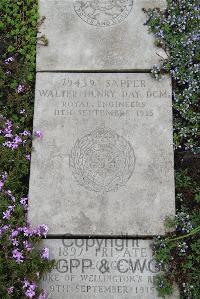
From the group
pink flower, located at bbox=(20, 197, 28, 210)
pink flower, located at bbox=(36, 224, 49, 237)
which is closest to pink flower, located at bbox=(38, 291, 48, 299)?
pink flower, located at bbox=(36, 224, 49, 237)

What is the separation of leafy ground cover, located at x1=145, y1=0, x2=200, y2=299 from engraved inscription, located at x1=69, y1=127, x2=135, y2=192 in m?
0.45

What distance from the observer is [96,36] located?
185 inches

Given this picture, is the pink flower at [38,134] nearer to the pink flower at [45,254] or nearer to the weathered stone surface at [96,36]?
the weathered stone surface at [96,36]

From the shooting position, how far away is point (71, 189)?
4180mm

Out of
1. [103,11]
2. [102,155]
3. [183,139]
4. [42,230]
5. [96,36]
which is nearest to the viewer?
[42,230]

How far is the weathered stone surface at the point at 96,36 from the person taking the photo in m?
4.61

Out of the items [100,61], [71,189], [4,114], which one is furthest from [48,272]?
[100,61]

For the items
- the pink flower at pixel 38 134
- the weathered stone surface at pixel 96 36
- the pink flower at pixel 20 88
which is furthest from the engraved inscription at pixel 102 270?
the weathered stone surface at pixel 96 36

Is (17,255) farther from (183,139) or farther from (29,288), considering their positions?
(183,139)

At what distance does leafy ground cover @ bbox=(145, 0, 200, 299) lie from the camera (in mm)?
3977

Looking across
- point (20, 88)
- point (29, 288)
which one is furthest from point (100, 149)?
point (29, 288)

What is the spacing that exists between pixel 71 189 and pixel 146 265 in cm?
84

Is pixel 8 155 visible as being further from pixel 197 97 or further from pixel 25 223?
pixel 197 97

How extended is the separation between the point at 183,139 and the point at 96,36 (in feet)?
4.02
